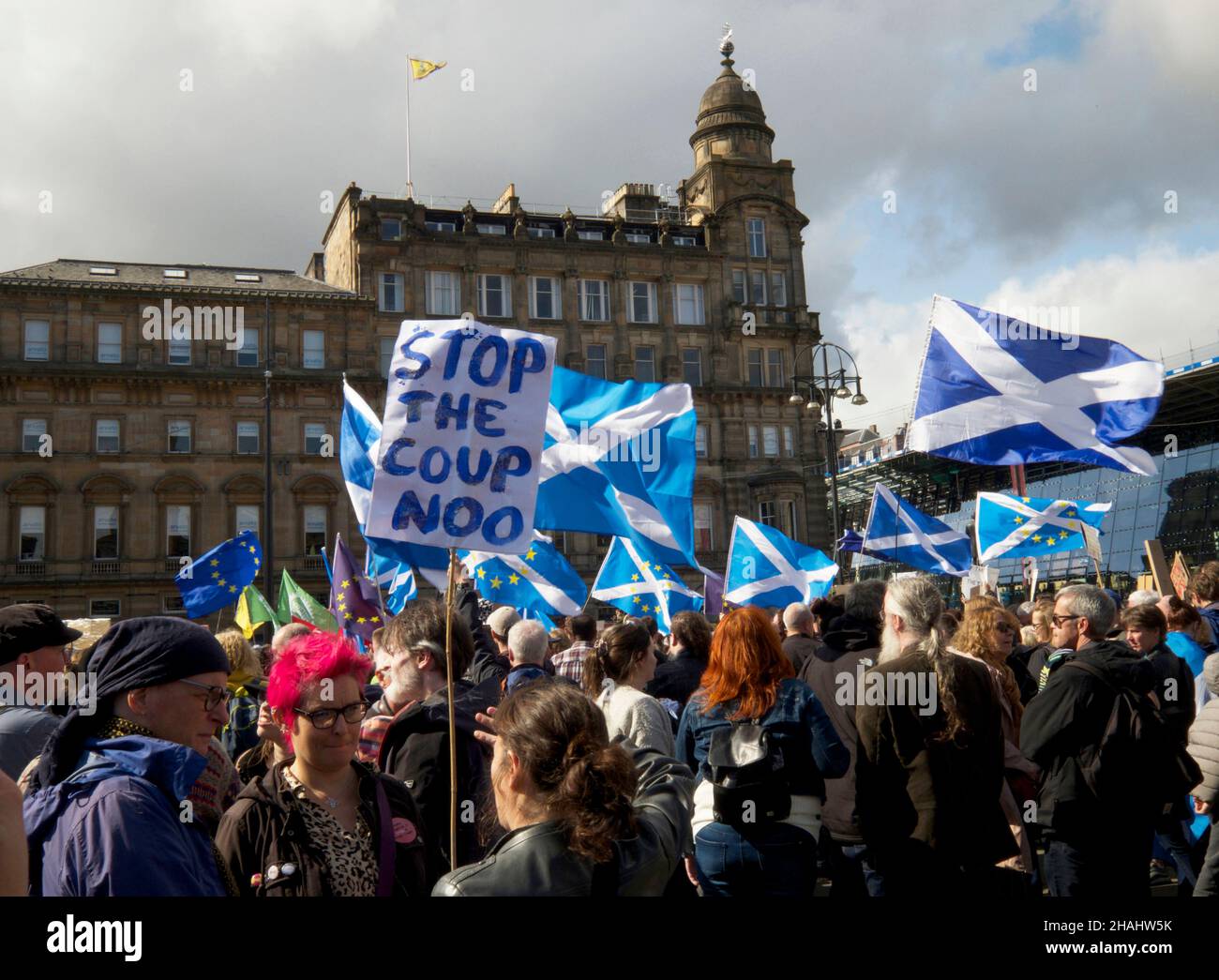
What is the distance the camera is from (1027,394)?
360 inches

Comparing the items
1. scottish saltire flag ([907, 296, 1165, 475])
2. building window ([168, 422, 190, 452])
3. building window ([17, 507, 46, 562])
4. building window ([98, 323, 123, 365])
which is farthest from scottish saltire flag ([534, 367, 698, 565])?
building window ([98, 323, 123, 365])

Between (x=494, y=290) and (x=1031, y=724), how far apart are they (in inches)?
1923

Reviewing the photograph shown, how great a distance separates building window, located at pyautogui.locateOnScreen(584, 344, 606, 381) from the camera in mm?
53188

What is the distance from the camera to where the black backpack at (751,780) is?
5.05m

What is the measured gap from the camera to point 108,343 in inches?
1868

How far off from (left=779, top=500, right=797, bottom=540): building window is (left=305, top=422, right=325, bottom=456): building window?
69.5 ft

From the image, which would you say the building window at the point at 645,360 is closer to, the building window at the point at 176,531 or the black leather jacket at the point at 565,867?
the building window at the point at 176,531

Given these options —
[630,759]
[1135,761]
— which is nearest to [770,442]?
[1135,761]

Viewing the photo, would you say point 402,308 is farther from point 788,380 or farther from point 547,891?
point 547,891

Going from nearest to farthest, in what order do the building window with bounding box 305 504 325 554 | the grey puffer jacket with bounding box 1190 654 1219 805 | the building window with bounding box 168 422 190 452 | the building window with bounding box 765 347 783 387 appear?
the grey puffer jacket with bounding box 1190 654 1219 805
the building window with bounding box 168 422 190 452
the building window with bounding box 305 504 325 554
the building window with bounding box 765 347 783 387

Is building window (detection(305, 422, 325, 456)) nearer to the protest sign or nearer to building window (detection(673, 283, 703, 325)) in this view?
building window (detection(673, 283, 703, 325))

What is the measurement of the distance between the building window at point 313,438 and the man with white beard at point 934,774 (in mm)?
45484
